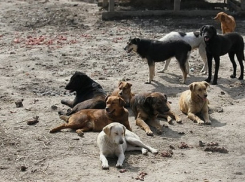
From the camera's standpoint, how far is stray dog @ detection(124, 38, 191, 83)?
43.0 ft

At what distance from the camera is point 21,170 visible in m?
7.95

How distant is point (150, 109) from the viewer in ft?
33.3

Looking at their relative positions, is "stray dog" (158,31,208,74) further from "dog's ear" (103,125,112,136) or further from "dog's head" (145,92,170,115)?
"dog's ear" (103,125,112,136)

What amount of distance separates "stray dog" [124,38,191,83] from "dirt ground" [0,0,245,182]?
0.46 metres

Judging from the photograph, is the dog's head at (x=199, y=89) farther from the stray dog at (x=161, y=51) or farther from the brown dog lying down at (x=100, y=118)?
the stray dog at (x=161, y=51)

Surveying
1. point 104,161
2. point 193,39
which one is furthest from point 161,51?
point 104,161

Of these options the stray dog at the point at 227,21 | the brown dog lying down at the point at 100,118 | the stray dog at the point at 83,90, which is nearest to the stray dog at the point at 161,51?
the stray dog at the point at 83,90

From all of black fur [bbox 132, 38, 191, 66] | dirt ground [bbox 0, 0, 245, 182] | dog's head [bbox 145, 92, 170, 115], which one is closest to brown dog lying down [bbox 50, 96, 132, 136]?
dirt ground [bbox 0, 0, 245, 182]

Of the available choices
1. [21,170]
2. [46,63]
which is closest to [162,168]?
[21,170]

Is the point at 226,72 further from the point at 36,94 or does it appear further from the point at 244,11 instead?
the point at 244,11

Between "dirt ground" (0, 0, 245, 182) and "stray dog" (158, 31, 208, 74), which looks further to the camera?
"stray dog" (158, 31, 208, 74)

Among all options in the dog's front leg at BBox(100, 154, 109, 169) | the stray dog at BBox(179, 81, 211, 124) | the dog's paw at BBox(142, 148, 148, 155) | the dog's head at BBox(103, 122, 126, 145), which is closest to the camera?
the dog's front leg at BBox(100, 154, 109, 169)

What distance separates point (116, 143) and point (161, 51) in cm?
531

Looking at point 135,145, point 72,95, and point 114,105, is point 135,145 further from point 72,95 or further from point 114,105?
point 72,95
